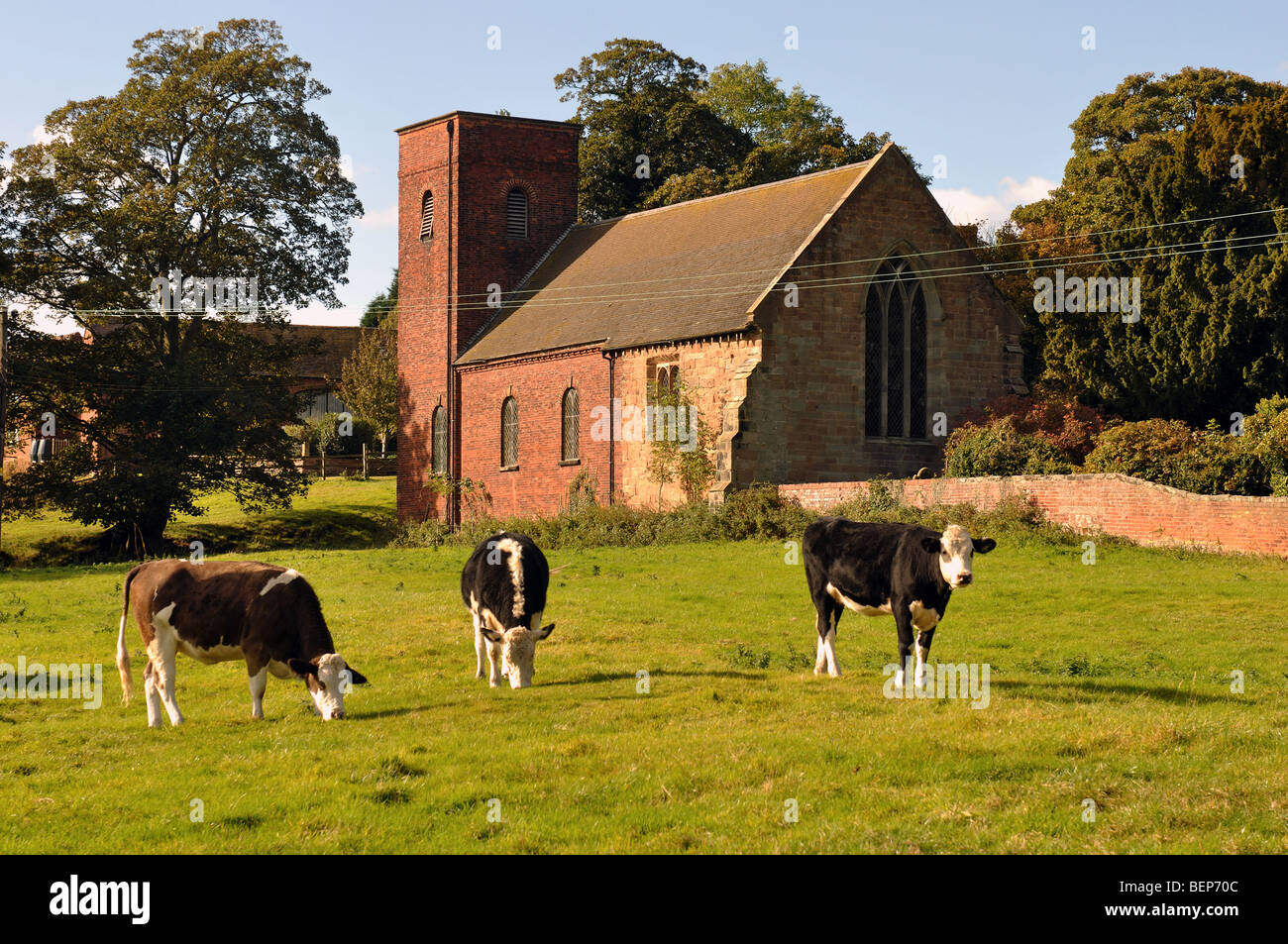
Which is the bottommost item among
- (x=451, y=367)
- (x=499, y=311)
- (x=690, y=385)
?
(x=690, y=385)

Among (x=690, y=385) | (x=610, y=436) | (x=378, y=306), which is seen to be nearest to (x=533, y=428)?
(x=610, y=436)

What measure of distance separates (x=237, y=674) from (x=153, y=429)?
33599 millimetres

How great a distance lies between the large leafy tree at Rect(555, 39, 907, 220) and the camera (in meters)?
59.6

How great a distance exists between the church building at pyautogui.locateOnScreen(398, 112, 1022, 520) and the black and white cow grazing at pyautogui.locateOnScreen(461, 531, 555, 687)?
20191 millimetres

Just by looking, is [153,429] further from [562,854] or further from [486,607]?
[562,854]

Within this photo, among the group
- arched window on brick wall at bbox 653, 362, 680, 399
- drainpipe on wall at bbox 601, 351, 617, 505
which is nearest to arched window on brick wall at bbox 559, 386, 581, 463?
drainpipe on wall at bbox 601, 351, 617, 505

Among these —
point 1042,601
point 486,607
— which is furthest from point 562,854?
point 1042,601

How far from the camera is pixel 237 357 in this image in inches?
2047

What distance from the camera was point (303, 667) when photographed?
542 inches

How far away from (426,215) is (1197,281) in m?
29.4

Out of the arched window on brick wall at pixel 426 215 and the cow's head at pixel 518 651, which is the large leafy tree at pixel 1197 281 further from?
the cow's head at pixel 518 651

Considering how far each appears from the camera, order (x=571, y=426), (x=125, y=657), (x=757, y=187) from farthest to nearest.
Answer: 1. (x=757, y=187)
2. (x=571, y=426)
3. (x=125, y=657)

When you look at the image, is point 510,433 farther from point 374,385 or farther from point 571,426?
point 374,385

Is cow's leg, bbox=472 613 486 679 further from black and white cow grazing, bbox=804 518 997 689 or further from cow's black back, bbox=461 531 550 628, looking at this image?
black and white cow grazing, bbox=804 518 997 689
